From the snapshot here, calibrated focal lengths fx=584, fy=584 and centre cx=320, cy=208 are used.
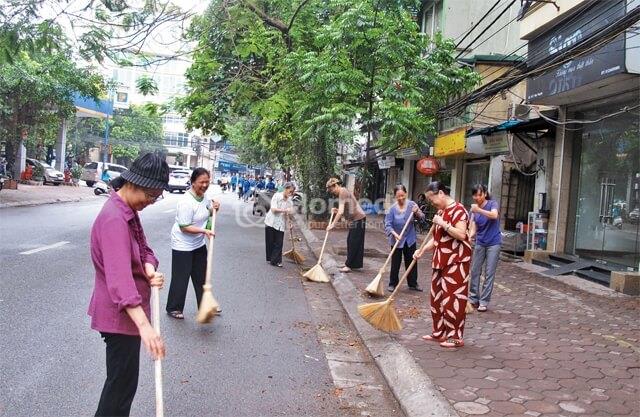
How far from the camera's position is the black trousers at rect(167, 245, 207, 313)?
6.13 m

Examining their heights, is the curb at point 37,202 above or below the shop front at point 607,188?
below

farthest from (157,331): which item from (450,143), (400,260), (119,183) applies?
(450,143)

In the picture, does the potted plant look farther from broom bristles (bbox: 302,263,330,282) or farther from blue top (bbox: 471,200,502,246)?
blue top (bbox: 471,200,502,246)

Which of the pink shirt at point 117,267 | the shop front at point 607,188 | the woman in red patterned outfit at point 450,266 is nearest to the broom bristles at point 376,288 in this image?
the woman in red patterned outfit at point 450,266

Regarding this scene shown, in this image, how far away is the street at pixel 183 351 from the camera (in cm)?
394

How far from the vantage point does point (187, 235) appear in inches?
244

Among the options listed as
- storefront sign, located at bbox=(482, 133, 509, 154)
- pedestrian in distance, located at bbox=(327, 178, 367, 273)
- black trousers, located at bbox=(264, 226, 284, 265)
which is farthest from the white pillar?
pedestrian in distance, located at bbox=(327, 178, 367, 273)

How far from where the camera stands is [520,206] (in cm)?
1518

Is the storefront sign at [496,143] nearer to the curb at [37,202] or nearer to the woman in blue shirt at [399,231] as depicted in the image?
the woman in blue shirt at [399,231]

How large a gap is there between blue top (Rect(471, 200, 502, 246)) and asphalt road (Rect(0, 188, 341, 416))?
7.72ft

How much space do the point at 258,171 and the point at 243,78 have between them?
65532 millimetres

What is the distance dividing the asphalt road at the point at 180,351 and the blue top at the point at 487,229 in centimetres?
235

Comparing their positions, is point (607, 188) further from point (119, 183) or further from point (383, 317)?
point (119, 183)

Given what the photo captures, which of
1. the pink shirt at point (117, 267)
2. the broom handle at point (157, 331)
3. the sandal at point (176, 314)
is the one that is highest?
the pink shirt at point (117, 267)
